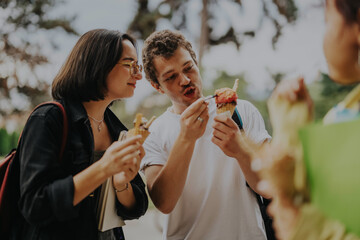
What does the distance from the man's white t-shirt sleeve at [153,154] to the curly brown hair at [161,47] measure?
57cm

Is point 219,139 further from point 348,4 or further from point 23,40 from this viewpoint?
point 23,40

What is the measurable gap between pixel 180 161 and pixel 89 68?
89 cm

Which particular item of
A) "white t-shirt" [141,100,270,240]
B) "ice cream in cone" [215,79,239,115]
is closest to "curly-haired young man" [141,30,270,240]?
"white t-shirt" [141,100,270,240]

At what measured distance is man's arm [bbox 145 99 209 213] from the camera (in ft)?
7.18

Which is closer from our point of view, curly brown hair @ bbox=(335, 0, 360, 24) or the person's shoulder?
curly brown hair @ bbox=(335, 0, 360, 24)

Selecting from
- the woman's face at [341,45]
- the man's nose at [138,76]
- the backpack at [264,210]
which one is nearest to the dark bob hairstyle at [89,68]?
the man's nose at [138,76]

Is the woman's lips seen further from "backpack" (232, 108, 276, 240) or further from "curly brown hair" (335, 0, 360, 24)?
"curly brown hair" (335, 0, 360, 24)

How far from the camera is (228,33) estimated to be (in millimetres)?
13570

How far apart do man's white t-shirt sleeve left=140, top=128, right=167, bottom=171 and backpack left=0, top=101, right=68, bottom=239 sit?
742 mm

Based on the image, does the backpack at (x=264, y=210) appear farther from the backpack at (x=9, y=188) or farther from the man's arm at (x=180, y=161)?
the backpack at (x=9, y=188)

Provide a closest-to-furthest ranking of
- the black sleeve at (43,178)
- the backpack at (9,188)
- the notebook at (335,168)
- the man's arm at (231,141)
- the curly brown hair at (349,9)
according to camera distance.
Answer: the notebook at (335,168)
the curly brown hair at (349,9)
the black sleeve at (43,178)
the backpack at (9,188)
the man's arm at (231,141)

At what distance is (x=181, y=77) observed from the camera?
99.2 inches

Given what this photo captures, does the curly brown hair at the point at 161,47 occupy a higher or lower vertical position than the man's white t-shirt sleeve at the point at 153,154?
higher

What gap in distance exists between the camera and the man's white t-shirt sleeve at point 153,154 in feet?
7.80
